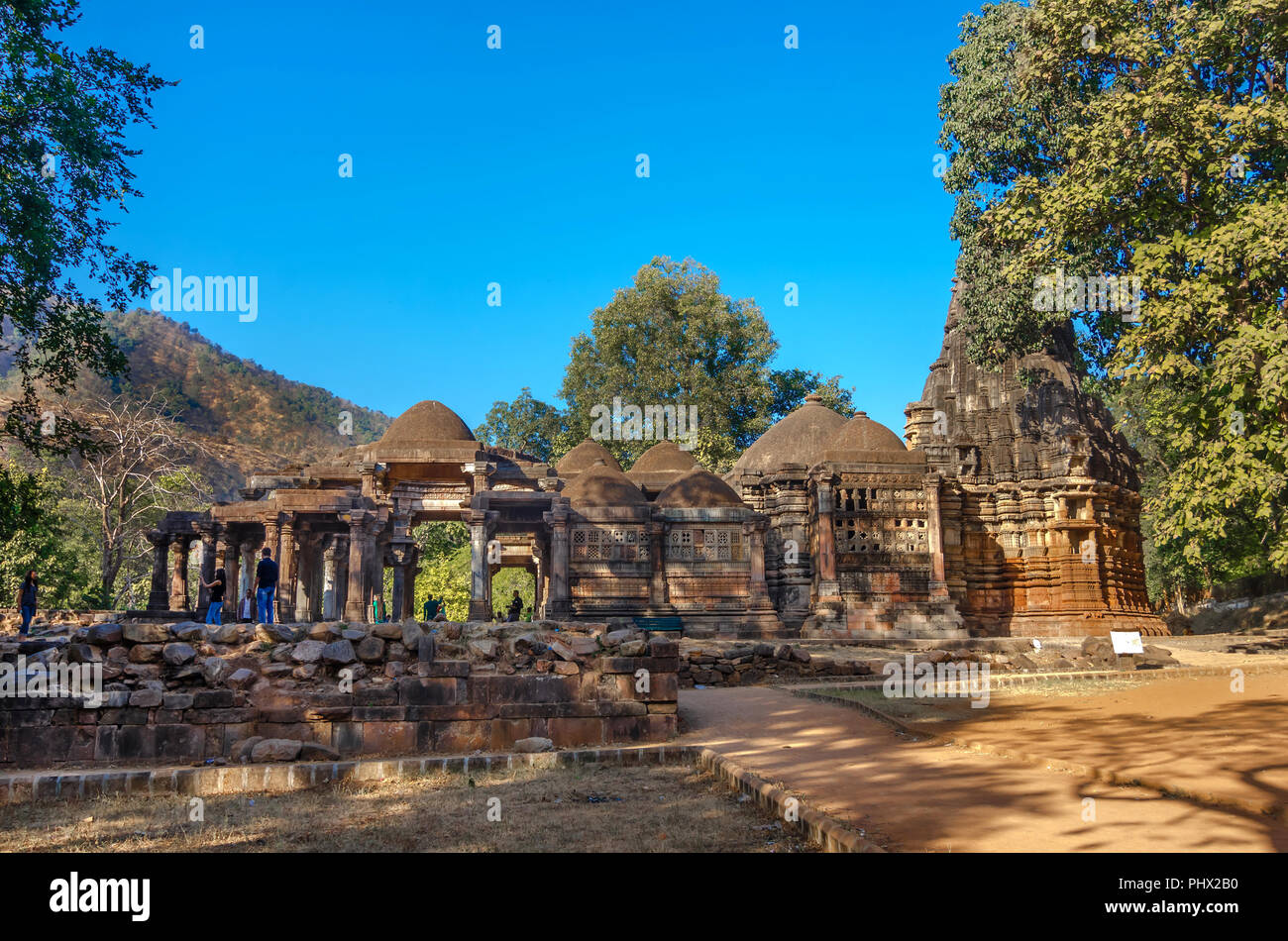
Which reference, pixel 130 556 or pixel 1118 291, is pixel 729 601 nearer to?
pixel 1118 291

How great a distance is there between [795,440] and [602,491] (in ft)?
36.0

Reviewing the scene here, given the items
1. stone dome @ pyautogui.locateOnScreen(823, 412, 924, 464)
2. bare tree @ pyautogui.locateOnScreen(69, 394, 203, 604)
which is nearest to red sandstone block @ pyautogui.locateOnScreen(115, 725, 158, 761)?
Result: stone dome @ pyautogui.locateOnScreen(823, 412, 924, 464)

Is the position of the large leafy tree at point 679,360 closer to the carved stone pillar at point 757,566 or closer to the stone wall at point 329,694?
the carved stone pillar at point 757,566

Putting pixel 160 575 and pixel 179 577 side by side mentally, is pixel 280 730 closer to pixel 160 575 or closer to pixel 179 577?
pixel 160 575

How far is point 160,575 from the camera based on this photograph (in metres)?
29.5

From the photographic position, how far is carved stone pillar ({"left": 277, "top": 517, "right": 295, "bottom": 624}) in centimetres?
2712

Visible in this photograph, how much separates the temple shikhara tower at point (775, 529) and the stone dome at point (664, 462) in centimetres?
128

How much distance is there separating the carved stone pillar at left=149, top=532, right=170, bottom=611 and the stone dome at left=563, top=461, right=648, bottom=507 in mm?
13472

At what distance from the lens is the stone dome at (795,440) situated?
36.7m

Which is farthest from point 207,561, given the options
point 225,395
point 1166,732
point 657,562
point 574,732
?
point 225,395

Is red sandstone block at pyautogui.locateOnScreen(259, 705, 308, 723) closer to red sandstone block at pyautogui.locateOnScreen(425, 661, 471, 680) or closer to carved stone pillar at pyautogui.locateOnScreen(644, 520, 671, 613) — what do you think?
red sandstone block at pyautogui.locateOnScreen(425, 661, 471, 680)

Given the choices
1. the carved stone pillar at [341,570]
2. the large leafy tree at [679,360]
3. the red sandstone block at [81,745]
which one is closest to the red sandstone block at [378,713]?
the red sandstone block at [81,745]

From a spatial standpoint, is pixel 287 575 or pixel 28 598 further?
pixel 287 575

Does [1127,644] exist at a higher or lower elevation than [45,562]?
lower
